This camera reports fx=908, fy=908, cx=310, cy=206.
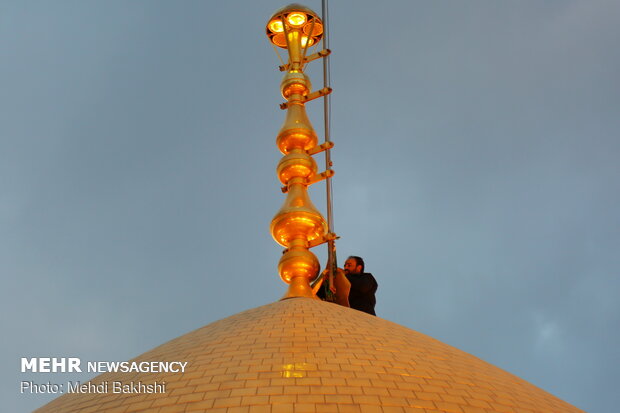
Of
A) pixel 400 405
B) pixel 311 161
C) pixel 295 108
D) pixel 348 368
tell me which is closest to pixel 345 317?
pixel 348 368

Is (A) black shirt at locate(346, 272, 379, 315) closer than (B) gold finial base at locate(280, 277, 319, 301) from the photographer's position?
No

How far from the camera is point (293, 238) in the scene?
1129 centimetres

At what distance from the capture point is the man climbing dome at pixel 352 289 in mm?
11047

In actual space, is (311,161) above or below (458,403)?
above

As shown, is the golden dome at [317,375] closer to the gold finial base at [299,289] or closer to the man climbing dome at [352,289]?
the gold finial base at [299,289]

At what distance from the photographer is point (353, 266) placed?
11.8 m

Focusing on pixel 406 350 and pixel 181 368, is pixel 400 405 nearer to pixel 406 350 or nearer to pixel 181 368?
pixel 406 350

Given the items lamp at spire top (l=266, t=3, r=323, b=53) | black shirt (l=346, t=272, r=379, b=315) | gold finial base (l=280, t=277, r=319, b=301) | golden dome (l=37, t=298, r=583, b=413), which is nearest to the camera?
golden dome (l=37, t=298, r=583, b=413)

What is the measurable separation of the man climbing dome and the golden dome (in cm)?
184

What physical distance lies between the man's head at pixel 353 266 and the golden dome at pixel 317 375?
2502mm

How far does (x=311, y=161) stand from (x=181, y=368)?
4.95 metres

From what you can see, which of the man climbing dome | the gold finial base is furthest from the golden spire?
the man climbing dome

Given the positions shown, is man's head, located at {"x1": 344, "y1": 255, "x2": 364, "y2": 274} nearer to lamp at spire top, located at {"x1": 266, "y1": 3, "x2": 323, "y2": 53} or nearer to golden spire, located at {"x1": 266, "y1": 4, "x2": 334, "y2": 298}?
golden spire, located at {"x1": 266, "y1": 4, "x2": 334, "y2": 298}

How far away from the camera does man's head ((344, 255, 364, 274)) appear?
11703 millimetres
